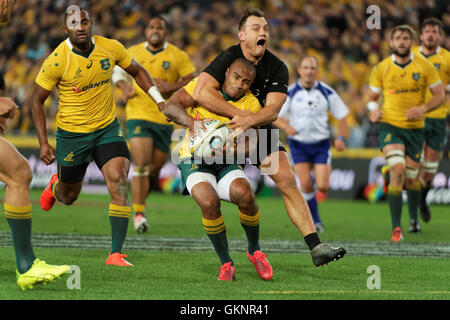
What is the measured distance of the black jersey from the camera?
24.1ft

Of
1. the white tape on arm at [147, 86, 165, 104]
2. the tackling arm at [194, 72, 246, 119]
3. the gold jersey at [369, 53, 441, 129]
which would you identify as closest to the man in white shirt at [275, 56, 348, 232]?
the gold jersey at [369, 53, 441, 129]

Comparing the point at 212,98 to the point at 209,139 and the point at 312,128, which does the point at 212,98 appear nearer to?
the point at 209,139

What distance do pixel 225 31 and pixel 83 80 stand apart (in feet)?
55.6

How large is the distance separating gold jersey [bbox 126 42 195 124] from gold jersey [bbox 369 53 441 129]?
9.21 ft

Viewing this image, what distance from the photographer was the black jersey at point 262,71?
734cm

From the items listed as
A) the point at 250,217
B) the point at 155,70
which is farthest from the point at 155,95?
the point at 155,70

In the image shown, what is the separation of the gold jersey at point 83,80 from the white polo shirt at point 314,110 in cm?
487

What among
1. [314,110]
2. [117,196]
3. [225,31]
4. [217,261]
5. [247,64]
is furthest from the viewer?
[225,31]

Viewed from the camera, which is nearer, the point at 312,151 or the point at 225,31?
the point at 312,151

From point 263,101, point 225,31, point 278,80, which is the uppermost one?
point 225,31

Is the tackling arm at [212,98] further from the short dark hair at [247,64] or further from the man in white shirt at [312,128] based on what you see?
the man in white shirt at [312,128]

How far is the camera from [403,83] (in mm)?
11703

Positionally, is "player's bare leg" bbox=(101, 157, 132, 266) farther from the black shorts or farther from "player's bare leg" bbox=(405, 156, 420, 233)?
"player's bare leg" bbox=(405, 156, 420, 233)

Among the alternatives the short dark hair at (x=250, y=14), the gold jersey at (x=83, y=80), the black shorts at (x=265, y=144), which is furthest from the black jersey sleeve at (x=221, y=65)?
the gold jersey at (x=83, y=80)
